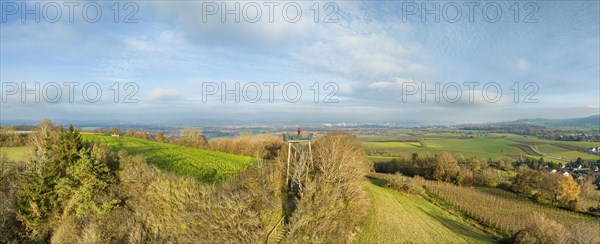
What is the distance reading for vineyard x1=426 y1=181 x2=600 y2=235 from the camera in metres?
30.2

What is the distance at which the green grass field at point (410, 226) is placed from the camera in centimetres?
2255

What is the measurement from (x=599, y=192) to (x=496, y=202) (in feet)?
65.2

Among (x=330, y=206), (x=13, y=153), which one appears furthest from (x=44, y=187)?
(x=13, y=153)

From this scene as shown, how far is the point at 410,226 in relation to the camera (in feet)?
83.6

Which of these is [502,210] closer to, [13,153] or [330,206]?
[330,206]

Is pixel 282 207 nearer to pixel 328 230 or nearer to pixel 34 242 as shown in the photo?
pixel 328 230

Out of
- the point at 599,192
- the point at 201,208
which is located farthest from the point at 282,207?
the point at 599,192

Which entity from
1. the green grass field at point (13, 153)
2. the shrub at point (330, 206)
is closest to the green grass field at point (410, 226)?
the shrub at point (330, 206)

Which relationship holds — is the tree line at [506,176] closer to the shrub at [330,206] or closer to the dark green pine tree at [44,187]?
the shrub at [330,206]

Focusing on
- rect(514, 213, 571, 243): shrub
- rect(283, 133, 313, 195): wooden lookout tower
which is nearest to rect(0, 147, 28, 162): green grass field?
rect(283, 133, 313, 195): wooden lookout tower

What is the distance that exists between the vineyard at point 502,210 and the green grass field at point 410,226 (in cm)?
355

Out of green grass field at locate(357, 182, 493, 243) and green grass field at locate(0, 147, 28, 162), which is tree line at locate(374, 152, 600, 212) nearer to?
green grass field at locate(357, 182, 493, 243)

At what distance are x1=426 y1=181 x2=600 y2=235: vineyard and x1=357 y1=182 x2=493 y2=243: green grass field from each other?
355 centimetres

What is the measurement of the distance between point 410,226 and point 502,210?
19096 mm
